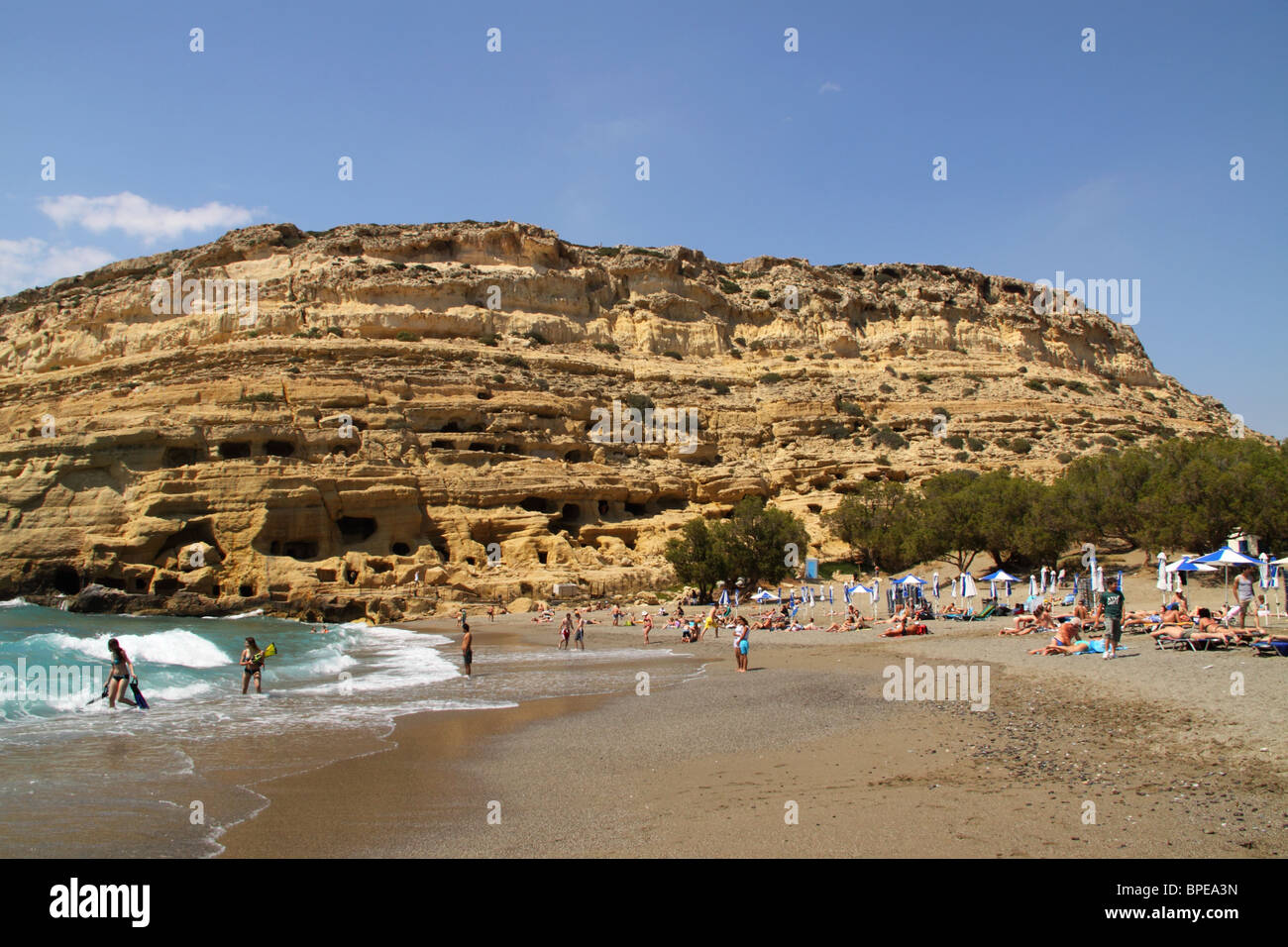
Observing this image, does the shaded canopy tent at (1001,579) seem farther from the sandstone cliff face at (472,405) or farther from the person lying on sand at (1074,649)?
the person lying on sand at (1074,649)

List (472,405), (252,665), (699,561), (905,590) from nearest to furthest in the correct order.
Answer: (252,665), (905,590), (699,561), (472,405)

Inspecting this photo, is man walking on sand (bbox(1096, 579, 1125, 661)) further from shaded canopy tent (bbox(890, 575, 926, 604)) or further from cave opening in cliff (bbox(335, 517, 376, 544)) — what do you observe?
cave opening in cliff (bbox(335, 517, 376, 544))

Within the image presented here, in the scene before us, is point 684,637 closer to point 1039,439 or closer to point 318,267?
point 1039,439

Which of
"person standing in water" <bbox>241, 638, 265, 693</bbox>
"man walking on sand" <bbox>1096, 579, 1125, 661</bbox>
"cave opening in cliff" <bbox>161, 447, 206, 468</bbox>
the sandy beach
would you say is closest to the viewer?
the sandy beach

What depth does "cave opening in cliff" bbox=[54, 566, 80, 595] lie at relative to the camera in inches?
1452

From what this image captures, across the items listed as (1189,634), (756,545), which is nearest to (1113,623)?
(1189,634)

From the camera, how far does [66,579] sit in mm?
37625

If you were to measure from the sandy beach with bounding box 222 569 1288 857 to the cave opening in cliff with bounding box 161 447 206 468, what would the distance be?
1314 inches

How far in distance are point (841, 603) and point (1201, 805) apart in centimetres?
3018

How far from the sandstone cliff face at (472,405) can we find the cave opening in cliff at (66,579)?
0.62 feet

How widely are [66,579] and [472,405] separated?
2101 cm

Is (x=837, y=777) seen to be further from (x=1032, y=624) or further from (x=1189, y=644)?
(x=1032, y=624)

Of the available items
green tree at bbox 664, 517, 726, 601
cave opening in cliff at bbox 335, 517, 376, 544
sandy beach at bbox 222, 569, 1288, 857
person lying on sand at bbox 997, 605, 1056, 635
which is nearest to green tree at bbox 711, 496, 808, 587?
green tree at bbox 664, 517, 726, 601

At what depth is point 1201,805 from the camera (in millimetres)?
Answer: 6309
